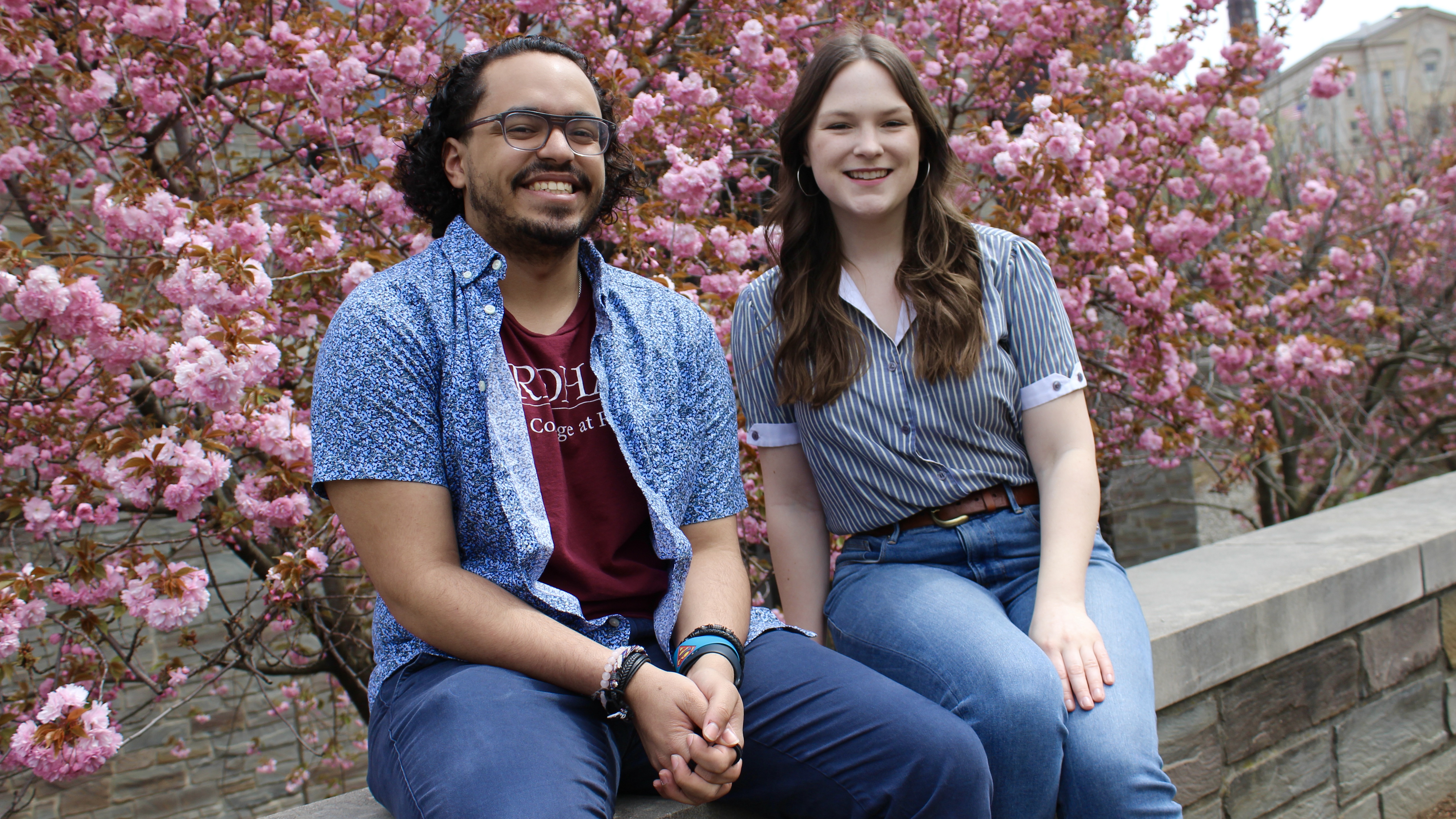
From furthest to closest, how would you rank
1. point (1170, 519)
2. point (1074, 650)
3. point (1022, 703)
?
point (1170, 519) → point (1074, 650) → point (1022, 703)

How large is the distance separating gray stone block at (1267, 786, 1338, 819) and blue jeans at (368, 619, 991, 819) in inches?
55.3

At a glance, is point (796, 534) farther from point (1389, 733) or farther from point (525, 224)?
point (1389, 733)

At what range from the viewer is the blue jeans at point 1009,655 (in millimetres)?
1592

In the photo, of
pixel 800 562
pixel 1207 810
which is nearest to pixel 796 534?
pixel 800 562

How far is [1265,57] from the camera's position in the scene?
4.79 m

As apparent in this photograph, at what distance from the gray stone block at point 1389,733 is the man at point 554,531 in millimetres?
1681

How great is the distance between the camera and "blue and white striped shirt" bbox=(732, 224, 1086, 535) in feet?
6.51

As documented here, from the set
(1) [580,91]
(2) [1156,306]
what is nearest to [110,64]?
(1) [580,91]

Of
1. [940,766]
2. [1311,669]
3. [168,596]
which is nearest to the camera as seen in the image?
[940,766]

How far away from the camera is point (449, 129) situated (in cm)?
188

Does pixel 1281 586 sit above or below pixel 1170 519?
above

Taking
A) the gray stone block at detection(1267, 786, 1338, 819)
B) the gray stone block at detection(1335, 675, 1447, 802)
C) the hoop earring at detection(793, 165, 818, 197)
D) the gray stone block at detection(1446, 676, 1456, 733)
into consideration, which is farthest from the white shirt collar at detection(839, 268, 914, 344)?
the gray stone block at detection(1446, 676, 1456, 733)

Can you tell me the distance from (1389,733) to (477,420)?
255 cm

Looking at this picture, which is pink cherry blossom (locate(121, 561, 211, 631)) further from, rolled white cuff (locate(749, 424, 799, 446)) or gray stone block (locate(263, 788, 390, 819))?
rolled white cuff (locate(749, 424, 799, 446))
